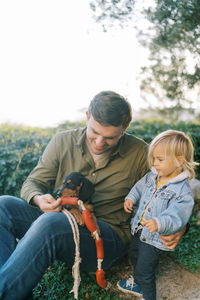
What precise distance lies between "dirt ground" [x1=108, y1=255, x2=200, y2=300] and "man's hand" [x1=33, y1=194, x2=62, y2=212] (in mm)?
992

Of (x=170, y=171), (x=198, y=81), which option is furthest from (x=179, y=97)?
(x=170, y=171)

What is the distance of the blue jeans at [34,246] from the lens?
6.17ft

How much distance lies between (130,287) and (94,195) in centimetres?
84

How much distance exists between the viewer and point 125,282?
257 cm

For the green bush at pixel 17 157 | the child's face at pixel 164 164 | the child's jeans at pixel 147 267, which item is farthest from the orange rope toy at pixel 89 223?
the green bush at pixel 17 157

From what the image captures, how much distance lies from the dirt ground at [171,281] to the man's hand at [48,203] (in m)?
0.99

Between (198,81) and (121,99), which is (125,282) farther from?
(198,81)

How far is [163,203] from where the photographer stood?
86.1 inches

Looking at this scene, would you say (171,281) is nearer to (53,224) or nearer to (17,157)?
(53,224)

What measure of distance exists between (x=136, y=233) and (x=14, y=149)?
274 centimetres

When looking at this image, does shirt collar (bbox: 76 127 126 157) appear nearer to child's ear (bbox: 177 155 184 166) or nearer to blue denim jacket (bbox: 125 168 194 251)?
blue denim jacket (bbox: 125 168 194 251)

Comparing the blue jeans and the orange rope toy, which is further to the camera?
the orange rope toy

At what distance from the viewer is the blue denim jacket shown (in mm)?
A: 1944

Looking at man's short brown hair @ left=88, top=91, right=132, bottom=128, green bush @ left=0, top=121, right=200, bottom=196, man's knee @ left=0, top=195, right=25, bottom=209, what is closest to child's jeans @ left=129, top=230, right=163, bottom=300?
man's short brown hair @ left=88, top=91, right=132, bottom=128
